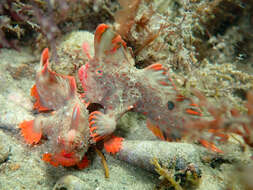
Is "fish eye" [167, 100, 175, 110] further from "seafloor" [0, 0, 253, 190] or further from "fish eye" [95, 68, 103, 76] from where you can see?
"fish eye" [95, 68, 103, 76]

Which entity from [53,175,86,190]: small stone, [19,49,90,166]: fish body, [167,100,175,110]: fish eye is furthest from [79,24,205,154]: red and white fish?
[53,175,86,190]: small stone

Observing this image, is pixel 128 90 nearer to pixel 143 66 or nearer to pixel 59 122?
pixel 143 66

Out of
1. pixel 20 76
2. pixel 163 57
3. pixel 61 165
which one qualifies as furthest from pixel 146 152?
pixel 20 76

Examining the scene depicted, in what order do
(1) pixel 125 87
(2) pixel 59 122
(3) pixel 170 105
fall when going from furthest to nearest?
(1) pixel 125 87 → (3) pixel 170 105 → (2) pixel 59 122

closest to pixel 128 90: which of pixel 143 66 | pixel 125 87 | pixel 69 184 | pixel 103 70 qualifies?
Result: pixel 125 87

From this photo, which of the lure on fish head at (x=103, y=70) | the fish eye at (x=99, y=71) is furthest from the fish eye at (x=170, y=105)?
the fish eye at (x=99, y=71)

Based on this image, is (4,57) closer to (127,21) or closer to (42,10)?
(42,10)
